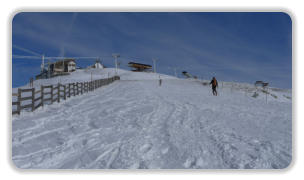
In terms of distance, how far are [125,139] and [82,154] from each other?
1.25 metres

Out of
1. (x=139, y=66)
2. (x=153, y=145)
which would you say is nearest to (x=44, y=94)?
(x=153, y=145)

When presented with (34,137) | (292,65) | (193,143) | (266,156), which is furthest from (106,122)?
(292,65)

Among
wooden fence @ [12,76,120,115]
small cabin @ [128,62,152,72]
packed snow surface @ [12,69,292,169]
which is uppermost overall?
small cabin @ [128,62,152,72]

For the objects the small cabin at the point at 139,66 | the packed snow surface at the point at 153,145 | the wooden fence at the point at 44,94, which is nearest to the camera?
the packed snow surface at the point at 153,145

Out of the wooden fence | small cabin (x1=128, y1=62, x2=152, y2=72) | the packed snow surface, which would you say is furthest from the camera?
small cabin (x1=128, y1=62, x2=152, y2=72)

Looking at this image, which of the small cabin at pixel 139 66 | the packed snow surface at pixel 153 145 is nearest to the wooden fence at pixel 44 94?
the packed snow surface at pixel 153 145

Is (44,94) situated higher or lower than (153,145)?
higher

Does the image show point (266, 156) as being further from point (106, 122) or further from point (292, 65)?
point (106, 122)

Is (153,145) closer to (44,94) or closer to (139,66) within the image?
(44,94)

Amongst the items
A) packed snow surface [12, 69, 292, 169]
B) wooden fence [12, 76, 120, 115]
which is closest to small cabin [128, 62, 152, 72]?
wooden fence [12, 76, 120, 115]

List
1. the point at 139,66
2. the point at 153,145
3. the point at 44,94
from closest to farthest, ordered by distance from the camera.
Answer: the point at 153,145 → the point at 44,94 → the point at 139,66

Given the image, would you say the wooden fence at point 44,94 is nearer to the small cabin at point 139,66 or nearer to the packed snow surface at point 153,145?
the packed snow surface at point 153,145

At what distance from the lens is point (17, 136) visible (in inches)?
227

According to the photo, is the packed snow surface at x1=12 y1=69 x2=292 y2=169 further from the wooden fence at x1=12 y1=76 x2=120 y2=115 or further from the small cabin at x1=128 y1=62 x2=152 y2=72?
the small cabin at x1=128 y1=62 x2=152 y2=72
